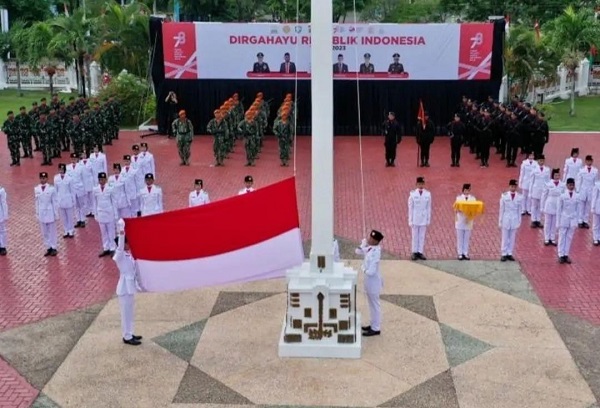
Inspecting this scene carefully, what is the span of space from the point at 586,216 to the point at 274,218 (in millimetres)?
8302

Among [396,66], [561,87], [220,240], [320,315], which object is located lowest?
[320,315]

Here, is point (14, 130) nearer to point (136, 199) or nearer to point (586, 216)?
point (136, 199)

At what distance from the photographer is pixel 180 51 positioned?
2234 centimetres

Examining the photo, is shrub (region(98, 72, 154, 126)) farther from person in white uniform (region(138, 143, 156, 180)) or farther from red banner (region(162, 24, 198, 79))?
person in white uniform (region(138, 143, 156, 180))

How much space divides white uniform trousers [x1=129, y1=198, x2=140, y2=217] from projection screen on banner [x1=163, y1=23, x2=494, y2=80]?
31.4 feet

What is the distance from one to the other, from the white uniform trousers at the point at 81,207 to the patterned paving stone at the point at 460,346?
757 centimetres

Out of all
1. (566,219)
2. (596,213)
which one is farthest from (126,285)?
(596,213)

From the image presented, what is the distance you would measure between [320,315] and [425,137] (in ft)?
36.4

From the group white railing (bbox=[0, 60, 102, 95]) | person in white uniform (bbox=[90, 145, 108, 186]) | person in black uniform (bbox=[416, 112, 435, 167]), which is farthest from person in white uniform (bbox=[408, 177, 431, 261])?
white railing (bbox=[0, 60, 102, 95])

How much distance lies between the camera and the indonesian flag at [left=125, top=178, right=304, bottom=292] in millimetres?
7750

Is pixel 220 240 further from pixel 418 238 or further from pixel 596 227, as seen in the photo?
pixel 596 227

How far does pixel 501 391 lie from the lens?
301 inches

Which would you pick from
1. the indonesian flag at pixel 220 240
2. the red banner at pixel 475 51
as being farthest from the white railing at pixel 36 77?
the indonesian flag at pixel 220 240

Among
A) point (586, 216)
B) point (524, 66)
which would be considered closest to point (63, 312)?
point (586, 216)
